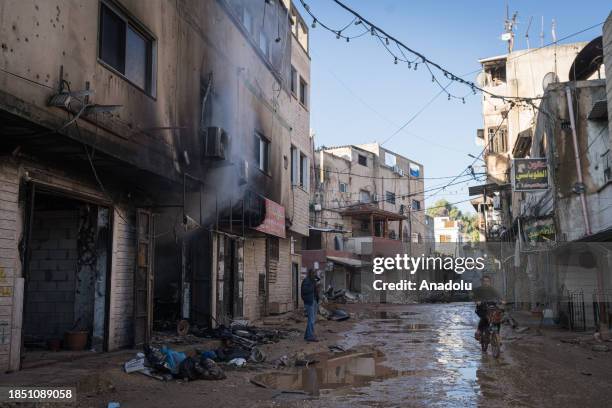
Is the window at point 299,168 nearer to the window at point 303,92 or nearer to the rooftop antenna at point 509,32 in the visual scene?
the window at point 303,92

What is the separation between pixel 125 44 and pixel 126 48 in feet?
0.37

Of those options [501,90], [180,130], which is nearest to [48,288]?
[180,130]

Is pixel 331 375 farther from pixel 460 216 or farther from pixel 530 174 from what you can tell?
pixel 460 216

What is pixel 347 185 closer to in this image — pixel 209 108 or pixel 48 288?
pixel 209 108

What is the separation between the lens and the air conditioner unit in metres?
12.8

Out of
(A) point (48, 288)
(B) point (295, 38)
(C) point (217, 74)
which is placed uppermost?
(B) point (295, 38)

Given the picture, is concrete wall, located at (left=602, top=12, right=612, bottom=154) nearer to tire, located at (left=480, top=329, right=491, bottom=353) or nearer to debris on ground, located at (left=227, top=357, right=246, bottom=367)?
tire, located at (left=480, top=329, right=491, bottom=353)

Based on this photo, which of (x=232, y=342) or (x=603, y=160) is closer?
(x=232, y=342)

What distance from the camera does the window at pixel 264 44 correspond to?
1861cm

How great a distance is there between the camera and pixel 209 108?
1368cm

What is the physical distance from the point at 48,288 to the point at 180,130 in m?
4.12

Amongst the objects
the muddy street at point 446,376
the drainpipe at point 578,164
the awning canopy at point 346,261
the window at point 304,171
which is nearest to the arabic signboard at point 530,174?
the drainpipe at point 578,164

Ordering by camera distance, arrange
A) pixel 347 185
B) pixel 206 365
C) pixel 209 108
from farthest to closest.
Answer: pixel 347 185
pixel 209 108
pixel 206 365

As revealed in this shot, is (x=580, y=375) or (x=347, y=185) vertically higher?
(x=347, y=185)
